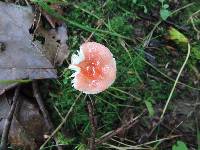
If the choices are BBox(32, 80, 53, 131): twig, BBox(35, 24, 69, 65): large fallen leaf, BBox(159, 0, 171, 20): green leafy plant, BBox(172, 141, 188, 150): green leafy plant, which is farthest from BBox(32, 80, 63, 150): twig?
BBox(159, 0, 171, 20): green leafy plant

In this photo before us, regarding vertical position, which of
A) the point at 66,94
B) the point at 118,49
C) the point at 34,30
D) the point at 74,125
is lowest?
the point at 74,125

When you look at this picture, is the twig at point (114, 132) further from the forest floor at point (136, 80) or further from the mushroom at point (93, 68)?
the mushroom at point (93, 68)

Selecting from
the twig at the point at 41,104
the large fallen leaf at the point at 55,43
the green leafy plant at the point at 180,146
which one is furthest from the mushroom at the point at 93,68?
the green leafy plant at the point at 180,146

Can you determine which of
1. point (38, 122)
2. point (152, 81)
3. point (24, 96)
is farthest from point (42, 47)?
point (152, 81)

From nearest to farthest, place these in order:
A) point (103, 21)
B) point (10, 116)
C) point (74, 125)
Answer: point (10, 116) < point (74, 125) < point (103, 21)

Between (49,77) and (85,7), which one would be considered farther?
(85,7)

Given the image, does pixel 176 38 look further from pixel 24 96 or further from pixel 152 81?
pixel 24 96

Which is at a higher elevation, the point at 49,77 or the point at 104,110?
the point at 49,77
